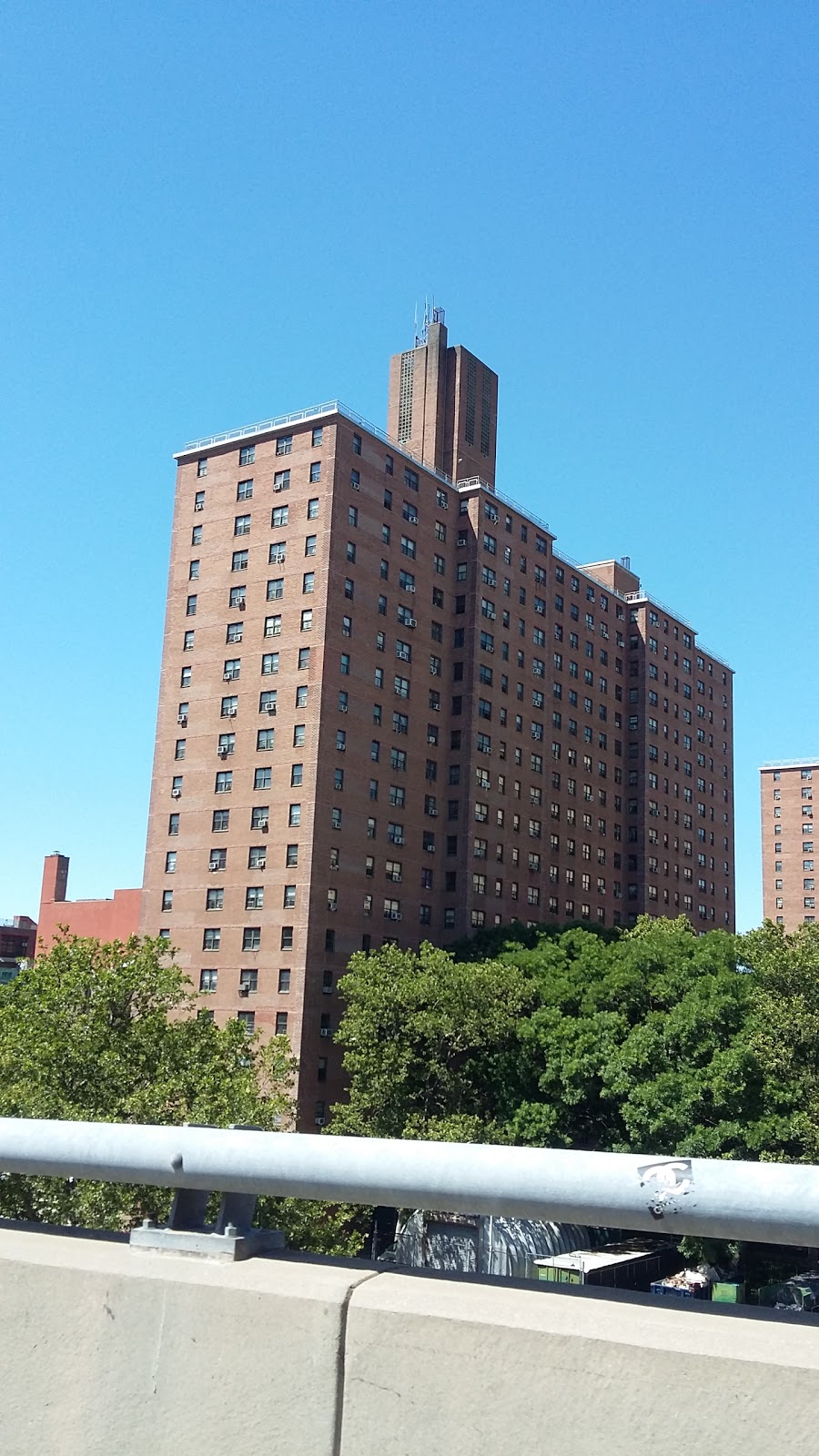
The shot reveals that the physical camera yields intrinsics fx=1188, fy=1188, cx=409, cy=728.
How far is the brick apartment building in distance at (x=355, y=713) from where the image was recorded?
227 ft

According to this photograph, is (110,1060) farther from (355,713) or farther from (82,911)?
(82,911)

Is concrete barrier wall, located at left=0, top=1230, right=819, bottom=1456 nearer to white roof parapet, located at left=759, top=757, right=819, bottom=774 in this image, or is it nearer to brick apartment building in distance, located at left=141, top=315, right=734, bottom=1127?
brick apartment building in distance, located at left=141, top=315, right=734, bottom=1127

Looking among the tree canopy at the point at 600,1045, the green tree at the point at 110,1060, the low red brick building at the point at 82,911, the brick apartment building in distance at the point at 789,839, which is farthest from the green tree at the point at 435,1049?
the brick apartment building in distance at the point at 789,839

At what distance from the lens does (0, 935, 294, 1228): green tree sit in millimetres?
32094

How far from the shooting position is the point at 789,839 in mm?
180000

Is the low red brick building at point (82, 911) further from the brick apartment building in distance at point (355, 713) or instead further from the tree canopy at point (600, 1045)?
the tree canopy at point (600, 1045)

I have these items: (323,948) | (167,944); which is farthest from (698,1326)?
(323,948)

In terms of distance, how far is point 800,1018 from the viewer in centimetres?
4447

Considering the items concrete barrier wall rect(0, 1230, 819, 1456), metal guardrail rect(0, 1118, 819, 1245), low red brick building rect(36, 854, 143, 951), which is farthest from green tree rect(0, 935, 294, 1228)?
low red brick building rect(36, 854, 143, 951)

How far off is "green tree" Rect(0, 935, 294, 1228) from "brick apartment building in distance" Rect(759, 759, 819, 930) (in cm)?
14569

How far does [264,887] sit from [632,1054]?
2827cm

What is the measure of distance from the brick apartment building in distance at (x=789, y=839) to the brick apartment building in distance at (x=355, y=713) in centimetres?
8550

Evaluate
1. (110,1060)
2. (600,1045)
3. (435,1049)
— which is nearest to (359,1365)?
(110,1060)

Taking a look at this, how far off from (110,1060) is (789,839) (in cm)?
15787
